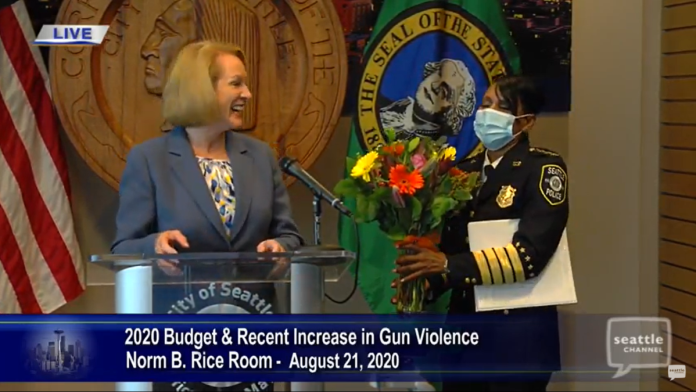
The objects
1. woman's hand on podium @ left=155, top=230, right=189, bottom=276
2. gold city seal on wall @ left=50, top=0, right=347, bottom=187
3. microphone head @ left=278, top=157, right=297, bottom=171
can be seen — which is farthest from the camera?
gold city seal on wall @ left=50, top=0, right=347, bottom=187

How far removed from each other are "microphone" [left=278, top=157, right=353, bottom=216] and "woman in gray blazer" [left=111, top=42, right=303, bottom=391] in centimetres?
8

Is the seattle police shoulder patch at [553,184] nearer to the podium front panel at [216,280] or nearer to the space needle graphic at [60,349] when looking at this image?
the podium front panel at [216,280]

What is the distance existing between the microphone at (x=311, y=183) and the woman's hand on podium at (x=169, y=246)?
1.00 ft

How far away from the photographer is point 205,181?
1.87 m

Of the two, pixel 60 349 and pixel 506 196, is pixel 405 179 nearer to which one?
pixel 506 196

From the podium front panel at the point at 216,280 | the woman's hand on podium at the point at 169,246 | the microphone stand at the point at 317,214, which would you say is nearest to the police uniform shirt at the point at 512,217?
the microphone stand at the point at 317,214

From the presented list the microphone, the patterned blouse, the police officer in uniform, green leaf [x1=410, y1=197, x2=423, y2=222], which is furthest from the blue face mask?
the patterned blouse

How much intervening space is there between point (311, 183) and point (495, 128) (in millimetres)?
405

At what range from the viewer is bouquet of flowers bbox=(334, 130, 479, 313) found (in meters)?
1.93

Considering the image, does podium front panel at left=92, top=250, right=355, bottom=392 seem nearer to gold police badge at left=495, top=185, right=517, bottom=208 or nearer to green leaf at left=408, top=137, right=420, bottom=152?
green leaf at left=408, top=137, right=420, bottom=152

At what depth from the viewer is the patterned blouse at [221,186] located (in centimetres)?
187

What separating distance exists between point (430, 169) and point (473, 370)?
43cm

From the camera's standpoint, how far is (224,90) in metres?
1.90

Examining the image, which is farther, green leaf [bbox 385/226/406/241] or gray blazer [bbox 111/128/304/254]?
green leaf [bbox 385/226/406/241]
